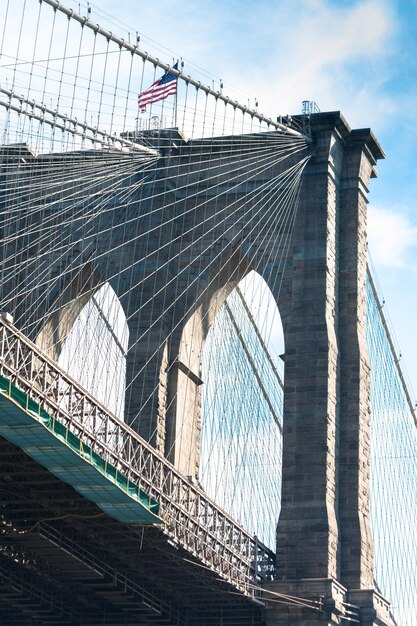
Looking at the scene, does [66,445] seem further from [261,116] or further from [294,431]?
[261,116]

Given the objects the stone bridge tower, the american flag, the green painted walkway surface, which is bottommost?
the green painted walkway surface

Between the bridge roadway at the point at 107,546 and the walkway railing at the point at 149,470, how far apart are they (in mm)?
50

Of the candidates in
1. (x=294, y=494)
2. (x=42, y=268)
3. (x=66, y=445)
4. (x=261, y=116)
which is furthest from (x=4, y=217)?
(x=66, y=445)

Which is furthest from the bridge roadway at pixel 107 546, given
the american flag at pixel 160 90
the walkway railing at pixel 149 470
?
the american flag at pixel 160 90

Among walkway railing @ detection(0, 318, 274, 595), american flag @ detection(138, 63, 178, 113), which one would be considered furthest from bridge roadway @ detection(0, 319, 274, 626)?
american flag @ detection(138, 63, 178, 113)

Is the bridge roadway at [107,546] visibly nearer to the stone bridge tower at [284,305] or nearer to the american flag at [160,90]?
the stone bridge tower at [284,305]

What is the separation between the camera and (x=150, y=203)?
7131cm

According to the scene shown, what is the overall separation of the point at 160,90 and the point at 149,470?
1530 cm

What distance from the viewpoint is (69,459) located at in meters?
51.8

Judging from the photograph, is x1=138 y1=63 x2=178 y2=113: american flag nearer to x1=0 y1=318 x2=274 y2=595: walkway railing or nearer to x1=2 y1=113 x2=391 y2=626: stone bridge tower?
x1=2 y1=113 x2=391 y2=626: stone bridge tower

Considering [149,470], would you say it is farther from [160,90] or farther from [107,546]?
[160,90]

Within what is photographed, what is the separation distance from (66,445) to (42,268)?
2175cm

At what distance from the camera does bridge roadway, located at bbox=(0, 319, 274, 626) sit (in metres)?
53.4

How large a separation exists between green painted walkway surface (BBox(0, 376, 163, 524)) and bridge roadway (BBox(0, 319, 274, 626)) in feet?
1.30
